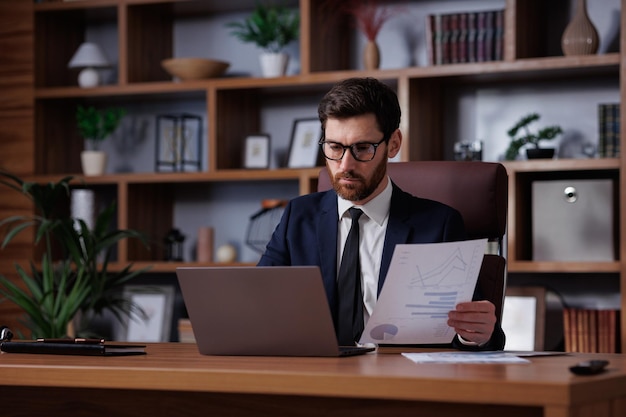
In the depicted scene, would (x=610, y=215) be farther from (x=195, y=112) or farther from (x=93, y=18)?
(x=93, y=18)

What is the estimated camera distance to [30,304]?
11.6ft

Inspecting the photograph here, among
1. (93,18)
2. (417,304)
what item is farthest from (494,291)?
(93,18)

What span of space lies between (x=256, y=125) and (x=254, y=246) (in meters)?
0.51

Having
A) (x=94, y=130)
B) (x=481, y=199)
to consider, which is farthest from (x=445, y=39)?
(x=94, y=130)

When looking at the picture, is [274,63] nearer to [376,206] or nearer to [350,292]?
[376,206]

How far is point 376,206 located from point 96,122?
7.10ft

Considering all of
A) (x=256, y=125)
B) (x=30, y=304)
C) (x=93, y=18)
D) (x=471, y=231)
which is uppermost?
(x=93, y=18)

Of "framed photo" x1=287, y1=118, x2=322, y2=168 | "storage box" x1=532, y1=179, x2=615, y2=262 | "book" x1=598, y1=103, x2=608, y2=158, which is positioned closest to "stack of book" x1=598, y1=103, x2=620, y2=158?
"book" x1=598, y1=103, x2=608, y2=158

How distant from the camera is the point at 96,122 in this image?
4.21 metres

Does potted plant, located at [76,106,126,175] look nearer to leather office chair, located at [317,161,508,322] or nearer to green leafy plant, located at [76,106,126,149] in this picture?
green leafy plant, located at [76,106,126,149]

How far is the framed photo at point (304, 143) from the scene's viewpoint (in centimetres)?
395

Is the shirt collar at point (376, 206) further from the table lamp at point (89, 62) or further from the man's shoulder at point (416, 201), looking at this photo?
the table lamp at point (89, 62)

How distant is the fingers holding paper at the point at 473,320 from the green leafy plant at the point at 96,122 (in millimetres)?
2572

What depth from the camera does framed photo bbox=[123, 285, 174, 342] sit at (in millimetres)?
4176
